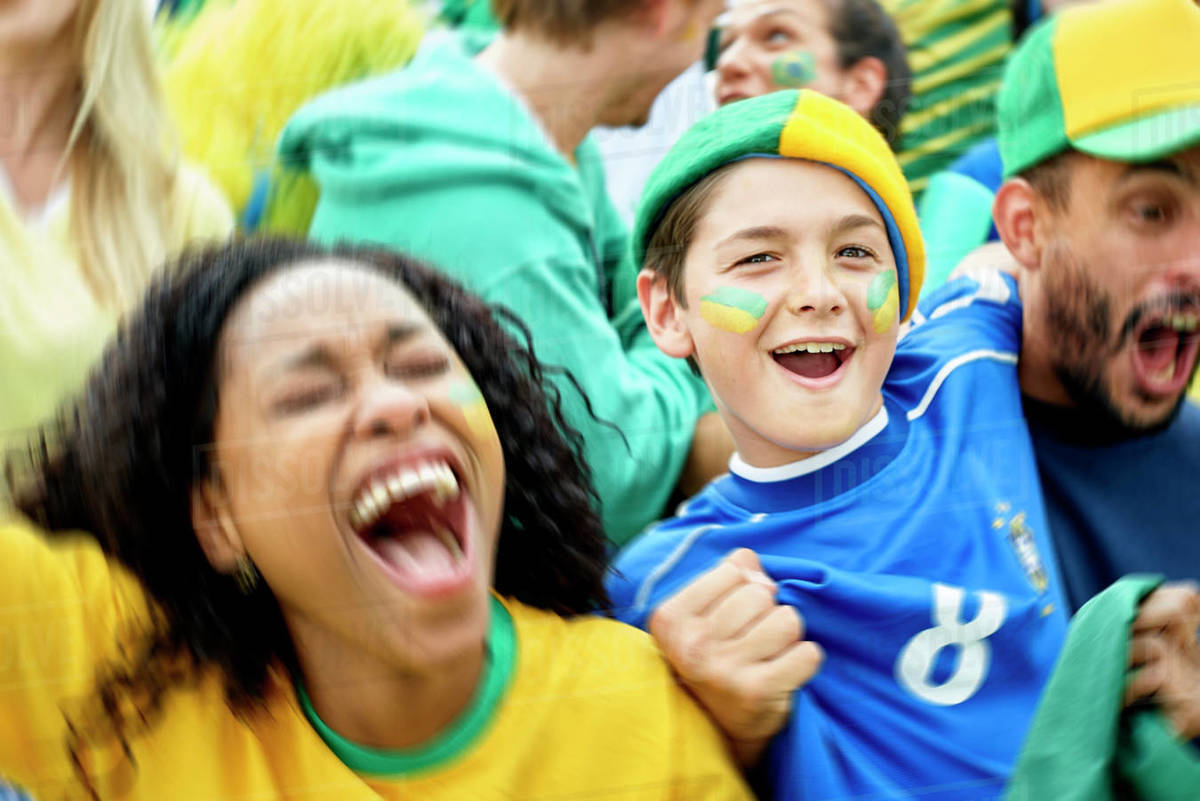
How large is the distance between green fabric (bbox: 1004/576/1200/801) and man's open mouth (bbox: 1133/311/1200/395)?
0.18 meters

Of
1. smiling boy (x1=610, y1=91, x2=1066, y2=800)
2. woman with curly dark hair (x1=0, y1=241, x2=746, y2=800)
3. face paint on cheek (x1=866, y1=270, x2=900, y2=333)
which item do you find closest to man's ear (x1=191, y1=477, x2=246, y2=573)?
woman with curly dark hair (x1=0, y1=241, x2=746, y2=800)

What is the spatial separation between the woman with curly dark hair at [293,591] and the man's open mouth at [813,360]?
0.19 meters

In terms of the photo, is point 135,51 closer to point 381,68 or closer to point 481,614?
point 381,68

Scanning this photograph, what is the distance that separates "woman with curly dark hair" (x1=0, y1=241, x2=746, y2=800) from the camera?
Answer: 697 millimetres

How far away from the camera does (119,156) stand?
87 centimetres

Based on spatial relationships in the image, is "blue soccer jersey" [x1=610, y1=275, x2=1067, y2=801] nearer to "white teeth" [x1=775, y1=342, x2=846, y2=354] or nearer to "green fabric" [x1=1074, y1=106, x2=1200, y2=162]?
"white teeth" [x1=775, y1=342, x2=846, y2=354]

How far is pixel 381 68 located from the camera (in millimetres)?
888

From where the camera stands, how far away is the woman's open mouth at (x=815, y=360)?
0.78 meters

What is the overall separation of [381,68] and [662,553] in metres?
0.40

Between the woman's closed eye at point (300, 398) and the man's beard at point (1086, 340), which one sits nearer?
the woman's closed eye at point (300, 398)

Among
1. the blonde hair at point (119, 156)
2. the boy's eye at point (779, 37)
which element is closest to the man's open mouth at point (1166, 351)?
the boy's eye at point (779, 37)

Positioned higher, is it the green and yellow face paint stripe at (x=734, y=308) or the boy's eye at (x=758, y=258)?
the boy's eye at (x=758, y=258)

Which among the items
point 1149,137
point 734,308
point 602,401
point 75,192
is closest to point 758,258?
point 734,308

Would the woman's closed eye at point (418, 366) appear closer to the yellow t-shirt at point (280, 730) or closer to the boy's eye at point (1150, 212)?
the yellow t-shirt at point (280, 730)
